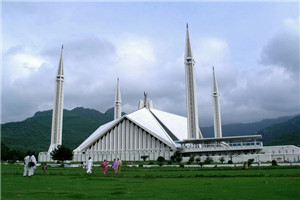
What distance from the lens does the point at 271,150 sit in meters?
28.8

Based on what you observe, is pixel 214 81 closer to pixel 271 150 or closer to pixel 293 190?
pixel 271 150

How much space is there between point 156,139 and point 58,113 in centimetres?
1297

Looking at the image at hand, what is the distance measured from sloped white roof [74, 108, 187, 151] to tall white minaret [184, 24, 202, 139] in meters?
2.60

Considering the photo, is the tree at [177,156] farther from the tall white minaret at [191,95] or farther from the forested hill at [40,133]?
the forested hill at [40,133]

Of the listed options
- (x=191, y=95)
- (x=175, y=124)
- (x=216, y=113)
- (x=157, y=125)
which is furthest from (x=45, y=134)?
(x=191, y=95)

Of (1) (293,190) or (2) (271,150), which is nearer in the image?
(1) (293,190)

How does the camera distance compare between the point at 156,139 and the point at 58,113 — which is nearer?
the point at 156,139

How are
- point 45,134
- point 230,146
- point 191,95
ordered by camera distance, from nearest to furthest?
point 230,146 → point 191,95 → point 45,134

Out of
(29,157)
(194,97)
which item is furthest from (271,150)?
(29,157)

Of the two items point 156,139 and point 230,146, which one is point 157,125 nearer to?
point 156,139

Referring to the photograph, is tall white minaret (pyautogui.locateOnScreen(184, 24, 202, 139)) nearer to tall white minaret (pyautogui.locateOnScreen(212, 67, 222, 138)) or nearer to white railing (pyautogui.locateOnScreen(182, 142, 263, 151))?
white railing (pyautogui.locateOnScreen(182, 142, 263, 151))

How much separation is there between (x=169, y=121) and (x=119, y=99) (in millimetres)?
11171

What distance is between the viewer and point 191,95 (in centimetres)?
3312

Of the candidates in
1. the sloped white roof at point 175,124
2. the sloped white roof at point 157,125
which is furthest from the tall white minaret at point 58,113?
the sloped white roof at point 175,124
